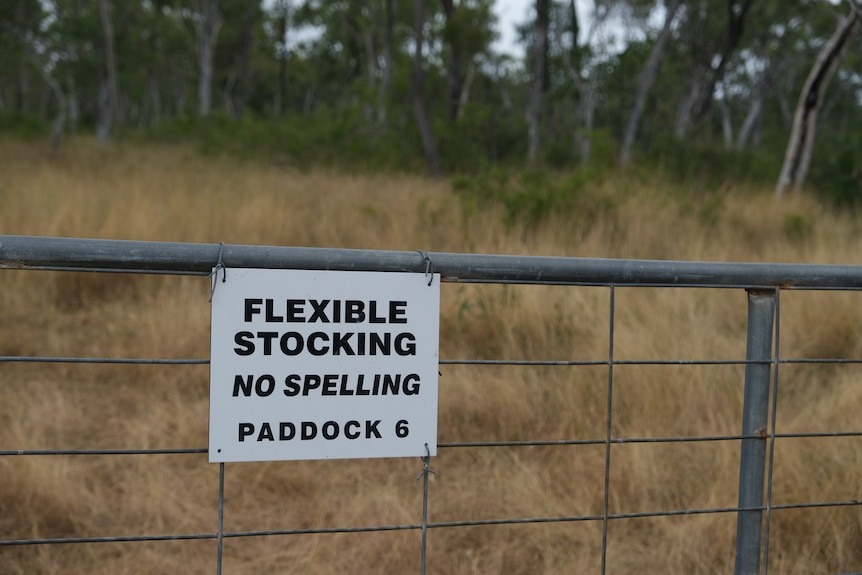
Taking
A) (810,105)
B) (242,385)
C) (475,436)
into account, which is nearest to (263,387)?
(242,385)

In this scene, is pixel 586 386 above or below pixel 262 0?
below

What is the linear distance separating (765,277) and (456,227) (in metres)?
5.53

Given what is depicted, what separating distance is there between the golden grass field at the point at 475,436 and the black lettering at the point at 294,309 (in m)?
1.69

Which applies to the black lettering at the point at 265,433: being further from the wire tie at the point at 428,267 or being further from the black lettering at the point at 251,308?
the wire tie at the point at 428,267

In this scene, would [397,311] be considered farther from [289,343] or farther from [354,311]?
[289,343]

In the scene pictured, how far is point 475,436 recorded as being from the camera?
4117 mm

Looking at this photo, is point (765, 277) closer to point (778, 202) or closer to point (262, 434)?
point (262, 434)

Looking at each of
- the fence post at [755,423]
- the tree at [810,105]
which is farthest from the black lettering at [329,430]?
the tree at [810,105]

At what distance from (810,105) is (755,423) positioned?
10.7 metres

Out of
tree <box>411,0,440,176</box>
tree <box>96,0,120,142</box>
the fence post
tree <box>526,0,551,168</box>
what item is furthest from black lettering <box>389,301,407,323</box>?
tree <box>96,0,120,142</box>

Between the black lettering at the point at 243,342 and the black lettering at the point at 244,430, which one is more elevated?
the black lettering at the point at 243,342

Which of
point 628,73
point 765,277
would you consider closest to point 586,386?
point 765,277

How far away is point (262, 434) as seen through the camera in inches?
65.9

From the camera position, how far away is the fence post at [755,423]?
197 centimetres
